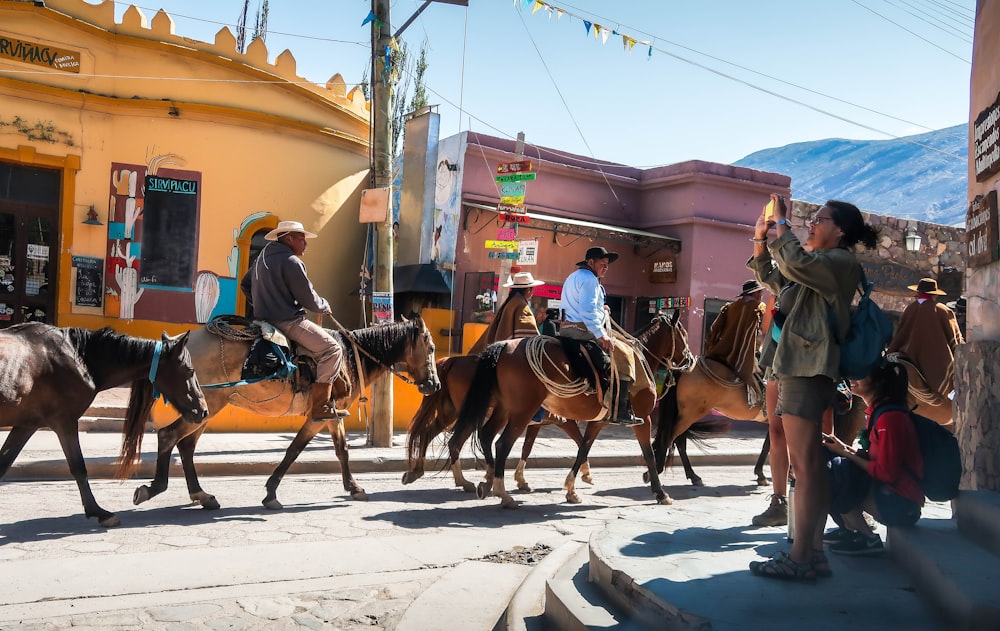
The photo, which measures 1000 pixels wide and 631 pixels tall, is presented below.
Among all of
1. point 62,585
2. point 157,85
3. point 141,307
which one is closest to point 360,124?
point 157,85

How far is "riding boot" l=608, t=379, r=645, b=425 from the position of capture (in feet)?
27.7

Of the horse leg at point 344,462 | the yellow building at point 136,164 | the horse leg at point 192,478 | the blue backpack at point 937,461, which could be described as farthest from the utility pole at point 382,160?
the blue backpack at point 937,461

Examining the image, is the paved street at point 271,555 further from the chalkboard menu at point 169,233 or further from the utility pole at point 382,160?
the chalkboard menu at point 169,233

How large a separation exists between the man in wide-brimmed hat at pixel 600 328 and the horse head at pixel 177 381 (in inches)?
136

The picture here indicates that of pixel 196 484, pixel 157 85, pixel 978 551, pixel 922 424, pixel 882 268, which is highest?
pixel 157 85

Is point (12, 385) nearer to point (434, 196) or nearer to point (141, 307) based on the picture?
point (141, 307)

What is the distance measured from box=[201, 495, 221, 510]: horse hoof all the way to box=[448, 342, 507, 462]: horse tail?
2084mm

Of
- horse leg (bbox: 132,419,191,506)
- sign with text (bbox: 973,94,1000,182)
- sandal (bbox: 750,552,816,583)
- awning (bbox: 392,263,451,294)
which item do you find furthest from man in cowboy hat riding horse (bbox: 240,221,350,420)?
awning (bbox: 392,263,451,294)

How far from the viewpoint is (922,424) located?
14.9 ft

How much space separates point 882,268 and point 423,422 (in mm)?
15331

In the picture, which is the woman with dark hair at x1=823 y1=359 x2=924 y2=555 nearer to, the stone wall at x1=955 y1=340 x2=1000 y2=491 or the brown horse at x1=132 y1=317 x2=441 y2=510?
the stone wall at x1=955 y1=340 x2=1000 y2=491

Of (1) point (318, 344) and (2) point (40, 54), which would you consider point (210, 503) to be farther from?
(2) point (40, 54)

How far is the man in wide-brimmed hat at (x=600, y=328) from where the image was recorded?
804 cm

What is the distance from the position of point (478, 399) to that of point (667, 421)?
2606mm
